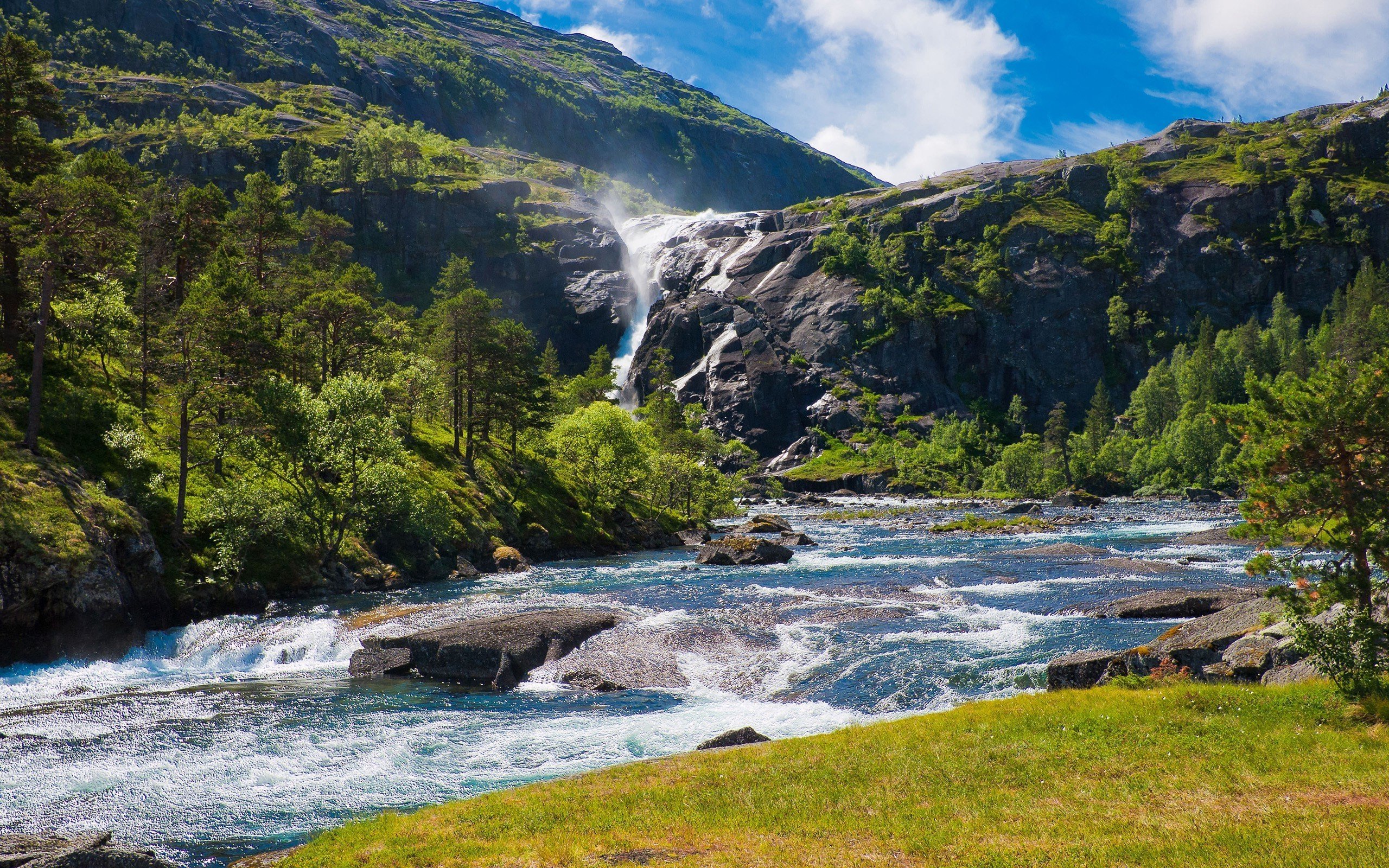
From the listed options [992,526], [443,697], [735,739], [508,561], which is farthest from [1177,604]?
[992,526]

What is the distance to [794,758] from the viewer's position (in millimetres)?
18828

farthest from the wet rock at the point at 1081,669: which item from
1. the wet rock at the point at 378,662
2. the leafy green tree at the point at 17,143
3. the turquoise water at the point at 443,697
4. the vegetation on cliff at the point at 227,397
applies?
the leafy green tree at the point at 17,143

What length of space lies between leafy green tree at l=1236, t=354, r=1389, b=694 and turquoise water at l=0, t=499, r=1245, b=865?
36.4ft

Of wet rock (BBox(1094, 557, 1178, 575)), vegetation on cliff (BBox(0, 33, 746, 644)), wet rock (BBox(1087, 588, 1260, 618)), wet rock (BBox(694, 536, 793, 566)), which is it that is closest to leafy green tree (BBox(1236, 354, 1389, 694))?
wet rock (BBox(1087, 588, 1260, 618))

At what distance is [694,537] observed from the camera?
9600 cm

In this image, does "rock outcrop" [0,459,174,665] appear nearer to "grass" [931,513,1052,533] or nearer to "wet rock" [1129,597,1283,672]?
"wet rock" [1129,597,1283,672]

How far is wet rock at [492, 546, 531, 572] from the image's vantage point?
65500 mm

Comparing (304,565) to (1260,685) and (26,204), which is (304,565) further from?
(1260,685)

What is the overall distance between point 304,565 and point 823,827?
4582 centimetres

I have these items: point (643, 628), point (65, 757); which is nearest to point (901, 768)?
point (643, 628)

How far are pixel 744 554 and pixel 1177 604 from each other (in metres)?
33.0

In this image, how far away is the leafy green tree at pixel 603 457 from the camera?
3484 inches

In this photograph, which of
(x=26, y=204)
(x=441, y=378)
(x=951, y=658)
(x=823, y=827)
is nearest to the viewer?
(x=823, y=827)

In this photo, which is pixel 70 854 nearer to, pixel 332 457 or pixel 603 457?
pixel 332 457
